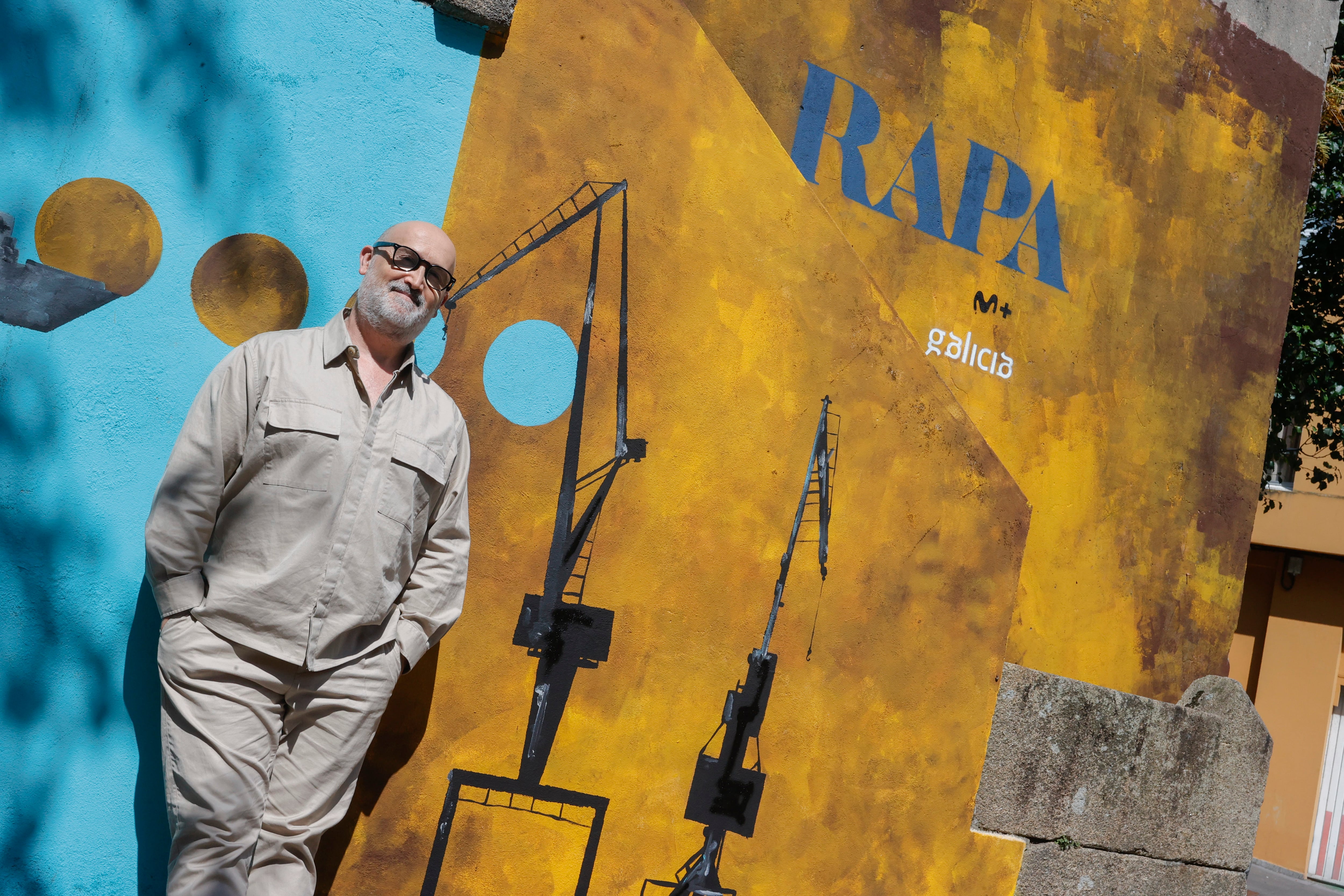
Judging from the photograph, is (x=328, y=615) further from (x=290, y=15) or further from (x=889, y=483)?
(x=889, y=483)

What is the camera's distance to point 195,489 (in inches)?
98.8

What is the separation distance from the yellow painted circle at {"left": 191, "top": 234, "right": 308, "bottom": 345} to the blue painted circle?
0.66 metres

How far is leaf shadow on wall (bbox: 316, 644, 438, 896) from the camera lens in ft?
10.0

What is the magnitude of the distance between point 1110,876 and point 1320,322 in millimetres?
4822

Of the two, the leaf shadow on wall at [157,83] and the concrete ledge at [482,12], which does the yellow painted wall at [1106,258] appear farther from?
the leaf shadow on wall at [157,83]

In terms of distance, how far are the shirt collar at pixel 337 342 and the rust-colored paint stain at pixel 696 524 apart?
55 cm

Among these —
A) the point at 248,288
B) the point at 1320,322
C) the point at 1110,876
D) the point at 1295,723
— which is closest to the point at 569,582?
the point at 248,288

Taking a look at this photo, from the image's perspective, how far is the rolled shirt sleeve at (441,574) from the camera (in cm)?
286

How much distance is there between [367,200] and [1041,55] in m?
3.37

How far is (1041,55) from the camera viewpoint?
4699mm

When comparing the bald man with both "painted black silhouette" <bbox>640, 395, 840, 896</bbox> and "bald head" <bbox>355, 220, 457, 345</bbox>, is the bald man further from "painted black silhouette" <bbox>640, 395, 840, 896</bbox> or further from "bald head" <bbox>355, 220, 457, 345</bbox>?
"painted black silhouette" <bbox>640, 395, 840, 896</bbox>

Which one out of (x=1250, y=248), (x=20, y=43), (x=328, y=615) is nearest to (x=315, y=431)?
(x=328, y=615)

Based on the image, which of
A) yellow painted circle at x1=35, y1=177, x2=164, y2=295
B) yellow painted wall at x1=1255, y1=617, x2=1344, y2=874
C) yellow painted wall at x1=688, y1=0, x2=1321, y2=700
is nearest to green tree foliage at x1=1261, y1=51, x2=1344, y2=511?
yellow painted wall at x1=688, y1=0, x2=1321, y2=700

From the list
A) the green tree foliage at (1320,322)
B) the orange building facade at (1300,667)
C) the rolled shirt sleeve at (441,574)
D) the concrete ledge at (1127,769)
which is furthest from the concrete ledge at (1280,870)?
the rolled shirt sleeve at (441,574)
